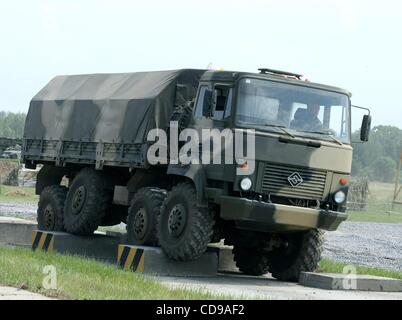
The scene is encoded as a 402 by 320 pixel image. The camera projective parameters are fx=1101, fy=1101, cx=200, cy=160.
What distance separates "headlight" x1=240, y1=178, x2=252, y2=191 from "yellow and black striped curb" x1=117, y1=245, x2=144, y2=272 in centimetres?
199

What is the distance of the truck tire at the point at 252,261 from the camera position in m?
18.1

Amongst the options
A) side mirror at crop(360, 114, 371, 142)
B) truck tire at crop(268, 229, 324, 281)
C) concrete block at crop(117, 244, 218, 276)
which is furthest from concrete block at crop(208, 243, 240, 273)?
side mirror at crop(360, 114, 371, 142)

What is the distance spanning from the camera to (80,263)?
49.7 feet

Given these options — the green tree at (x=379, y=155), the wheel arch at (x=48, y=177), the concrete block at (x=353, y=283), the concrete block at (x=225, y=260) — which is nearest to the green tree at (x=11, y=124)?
the green tree at (x=379, y=155)

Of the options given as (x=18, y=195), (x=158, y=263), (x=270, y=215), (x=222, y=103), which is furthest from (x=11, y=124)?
(x=270, y=215)

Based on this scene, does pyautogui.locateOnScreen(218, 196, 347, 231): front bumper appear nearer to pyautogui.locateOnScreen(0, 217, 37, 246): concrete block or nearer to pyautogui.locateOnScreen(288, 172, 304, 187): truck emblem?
pyautogui.locateOnScreen(288, 172, 304, 187): truck emblem

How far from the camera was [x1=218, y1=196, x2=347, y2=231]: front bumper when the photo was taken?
15.5 meters

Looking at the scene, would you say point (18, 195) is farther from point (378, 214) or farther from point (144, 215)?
point (144, 215)

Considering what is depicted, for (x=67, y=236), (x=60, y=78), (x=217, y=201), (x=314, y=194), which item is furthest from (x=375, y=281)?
(x=60, y=78)

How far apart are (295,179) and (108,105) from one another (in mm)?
4844

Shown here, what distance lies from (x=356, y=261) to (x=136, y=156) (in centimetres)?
635

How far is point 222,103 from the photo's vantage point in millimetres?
16062

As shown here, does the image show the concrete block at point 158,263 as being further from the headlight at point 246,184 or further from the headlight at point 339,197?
the headlight at point 339,197
